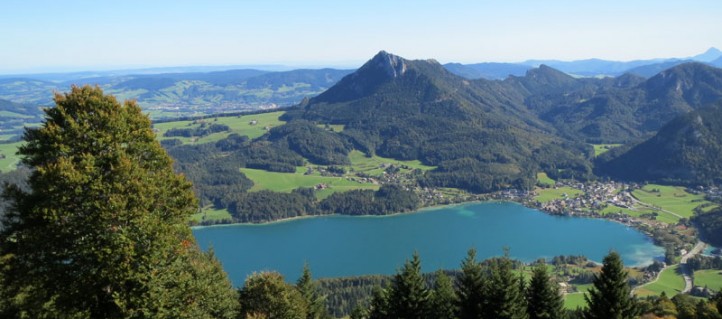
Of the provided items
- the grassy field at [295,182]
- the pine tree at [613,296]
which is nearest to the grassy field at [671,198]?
the grassy field at [295,182]

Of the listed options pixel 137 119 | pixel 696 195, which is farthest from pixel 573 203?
pixel 137 119

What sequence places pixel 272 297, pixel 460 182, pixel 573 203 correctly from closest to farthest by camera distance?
pixel 272 297 → pixel 573 203 → pixel 460 182

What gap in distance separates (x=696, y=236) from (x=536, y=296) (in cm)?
9558

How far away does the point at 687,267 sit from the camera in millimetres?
77375

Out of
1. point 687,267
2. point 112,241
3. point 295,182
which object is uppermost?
point 112,241

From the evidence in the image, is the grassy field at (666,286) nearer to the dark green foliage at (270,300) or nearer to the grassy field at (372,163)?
the dark green foliage at (270,300)

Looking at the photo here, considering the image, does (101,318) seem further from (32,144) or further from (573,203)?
(573,203)

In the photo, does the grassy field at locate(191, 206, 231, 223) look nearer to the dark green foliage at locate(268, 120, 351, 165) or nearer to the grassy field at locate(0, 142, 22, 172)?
the grassy field at locate(0, 142, 22, 172)

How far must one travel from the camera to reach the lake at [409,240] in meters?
87.2

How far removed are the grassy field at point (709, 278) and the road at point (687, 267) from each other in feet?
2.93

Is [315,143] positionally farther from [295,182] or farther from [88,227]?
[88,227]

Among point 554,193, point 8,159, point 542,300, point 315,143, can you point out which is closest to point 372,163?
point 315,143

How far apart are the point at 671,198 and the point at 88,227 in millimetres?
144210

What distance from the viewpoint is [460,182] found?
15350 centimetres
